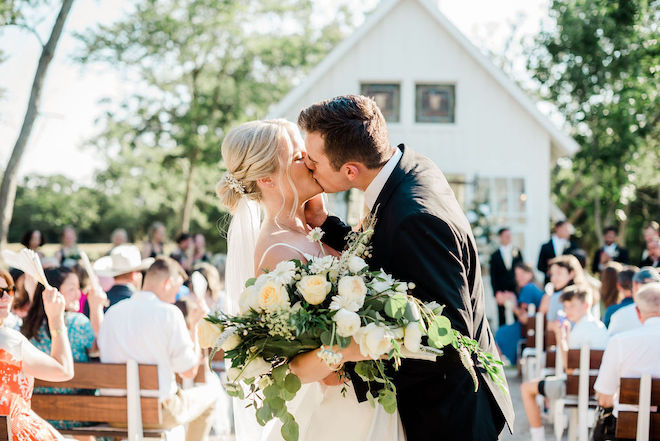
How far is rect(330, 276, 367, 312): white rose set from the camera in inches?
103

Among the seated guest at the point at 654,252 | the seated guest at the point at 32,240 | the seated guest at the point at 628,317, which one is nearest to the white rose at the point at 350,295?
the seated guest at the point at 628,317

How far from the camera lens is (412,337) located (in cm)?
261

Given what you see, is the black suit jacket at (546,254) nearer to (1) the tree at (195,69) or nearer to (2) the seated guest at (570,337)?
(2) the seated guest at (570,337)

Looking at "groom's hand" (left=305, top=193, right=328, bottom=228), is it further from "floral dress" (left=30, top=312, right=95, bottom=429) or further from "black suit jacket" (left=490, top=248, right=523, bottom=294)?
"black suit jacket" (left=490, top=248, right=523, bottom=294)

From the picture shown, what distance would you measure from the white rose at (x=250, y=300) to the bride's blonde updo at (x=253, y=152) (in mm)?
1137

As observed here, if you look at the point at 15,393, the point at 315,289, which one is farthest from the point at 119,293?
the point at 315,289

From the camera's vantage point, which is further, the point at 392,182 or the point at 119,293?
the point at 119,293

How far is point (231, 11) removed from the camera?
23453mm

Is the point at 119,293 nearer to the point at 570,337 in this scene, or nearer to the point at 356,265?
the point at 570,337

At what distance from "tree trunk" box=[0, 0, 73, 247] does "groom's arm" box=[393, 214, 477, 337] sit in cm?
1201

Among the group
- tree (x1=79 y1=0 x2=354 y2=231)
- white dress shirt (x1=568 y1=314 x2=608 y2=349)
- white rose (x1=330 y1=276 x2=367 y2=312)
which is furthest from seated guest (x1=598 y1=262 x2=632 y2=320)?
tree (x1=79 y1=0 x2=354 y2=231)

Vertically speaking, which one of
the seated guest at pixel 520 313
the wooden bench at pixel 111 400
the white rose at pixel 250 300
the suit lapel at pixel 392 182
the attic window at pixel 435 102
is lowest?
the seated guest at pixel 520 313

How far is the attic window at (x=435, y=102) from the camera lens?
18172mm

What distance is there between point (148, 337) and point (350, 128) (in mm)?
3310
